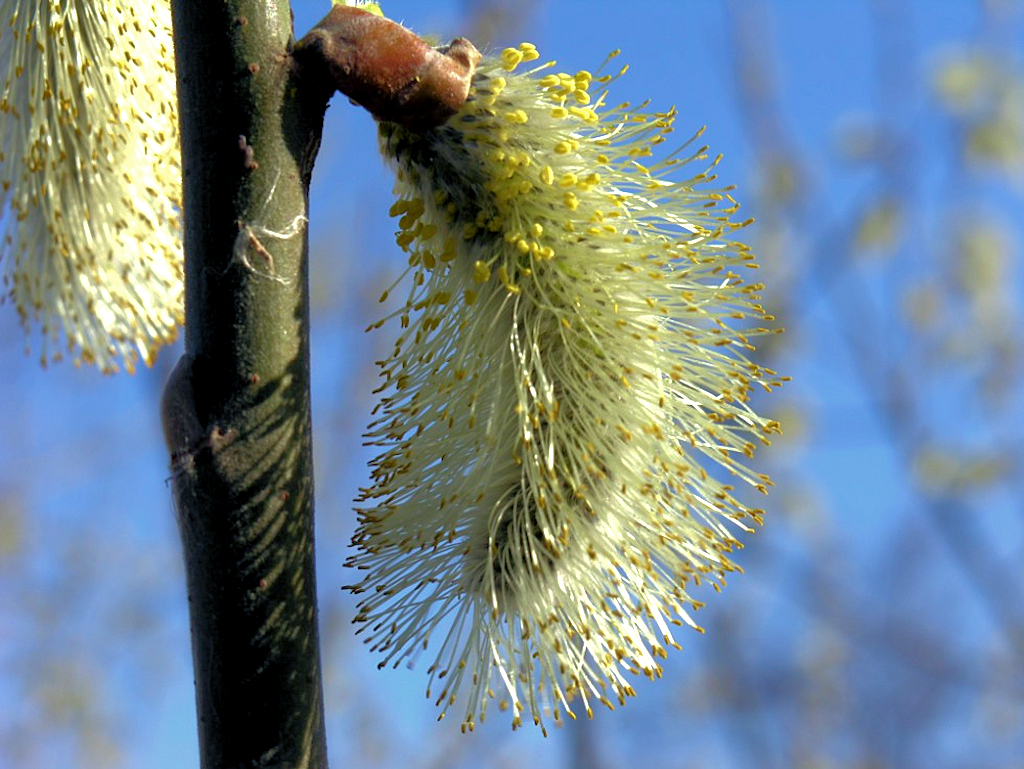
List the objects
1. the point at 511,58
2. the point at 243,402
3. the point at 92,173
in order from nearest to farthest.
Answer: the point at 243,402, the point at 511,58, the point at 92,173

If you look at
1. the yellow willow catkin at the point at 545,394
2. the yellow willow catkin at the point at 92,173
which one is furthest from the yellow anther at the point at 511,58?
the yellow willow catkin at the point at 92,173

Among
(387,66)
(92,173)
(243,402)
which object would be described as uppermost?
(92,173)

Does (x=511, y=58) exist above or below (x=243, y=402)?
→ above

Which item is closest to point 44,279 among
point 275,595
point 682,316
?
point 275,595

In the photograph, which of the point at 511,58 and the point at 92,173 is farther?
the point at 92,173

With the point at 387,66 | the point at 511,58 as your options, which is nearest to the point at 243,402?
the point at 387,66

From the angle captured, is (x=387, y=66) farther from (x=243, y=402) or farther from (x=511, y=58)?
(x=243, y=402)
